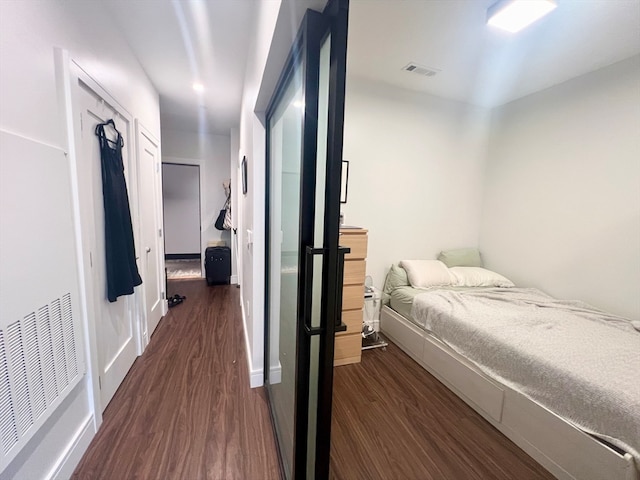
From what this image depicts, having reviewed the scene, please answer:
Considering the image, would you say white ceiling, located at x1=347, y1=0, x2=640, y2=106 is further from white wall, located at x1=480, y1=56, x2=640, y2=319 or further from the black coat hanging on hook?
the black coat hanging on hook

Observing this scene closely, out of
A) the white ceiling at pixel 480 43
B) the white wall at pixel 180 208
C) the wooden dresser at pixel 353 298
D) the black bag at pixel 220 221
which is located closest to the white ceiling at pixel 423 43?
the white ceiling at pixel 480 43

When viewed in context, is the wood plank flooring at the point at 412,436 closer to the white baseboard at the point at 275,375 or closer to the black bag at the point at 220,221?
the white baseboard at the point at 275,375

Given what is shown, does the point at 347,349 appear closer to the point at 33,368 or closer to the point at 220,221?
the point at 33,368

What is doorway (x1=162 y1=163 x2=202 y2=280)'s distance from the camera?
640 centimetres

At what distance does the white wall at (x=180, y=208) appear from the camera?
21.0 ft

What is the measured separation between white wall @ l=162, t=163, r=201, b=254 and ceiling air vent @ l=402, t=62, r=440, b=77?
5485 mm

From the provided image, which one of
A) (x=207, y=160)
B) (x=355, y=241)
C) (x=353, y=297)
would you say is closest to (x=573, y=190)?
(x=355, y=241)

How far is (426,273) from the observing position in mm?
2805

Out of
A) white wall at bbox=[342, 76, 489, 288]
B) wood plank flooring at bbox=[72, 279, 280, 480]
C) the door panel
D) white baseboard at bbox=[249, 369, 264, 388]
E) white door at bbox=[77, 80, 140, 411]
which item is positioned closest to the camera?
the door panel

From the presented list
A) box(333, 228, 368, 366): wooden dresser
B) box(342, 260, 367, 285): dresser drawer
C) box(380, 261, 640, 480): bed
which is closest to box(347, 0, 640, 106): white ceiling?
box(333, 228, 368, 366): wooden dresser

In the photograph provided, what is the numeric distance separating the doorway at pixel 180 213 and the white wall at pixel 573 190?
6.10 metres

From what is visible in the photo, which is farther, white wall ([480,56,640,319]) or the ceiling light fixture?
white wall ([480,56,640,319])

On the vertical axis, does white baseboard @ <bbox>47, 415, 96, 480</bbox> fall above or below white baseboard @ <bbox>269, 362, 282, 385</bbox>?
below

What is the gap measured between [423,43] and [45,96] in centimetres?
240
